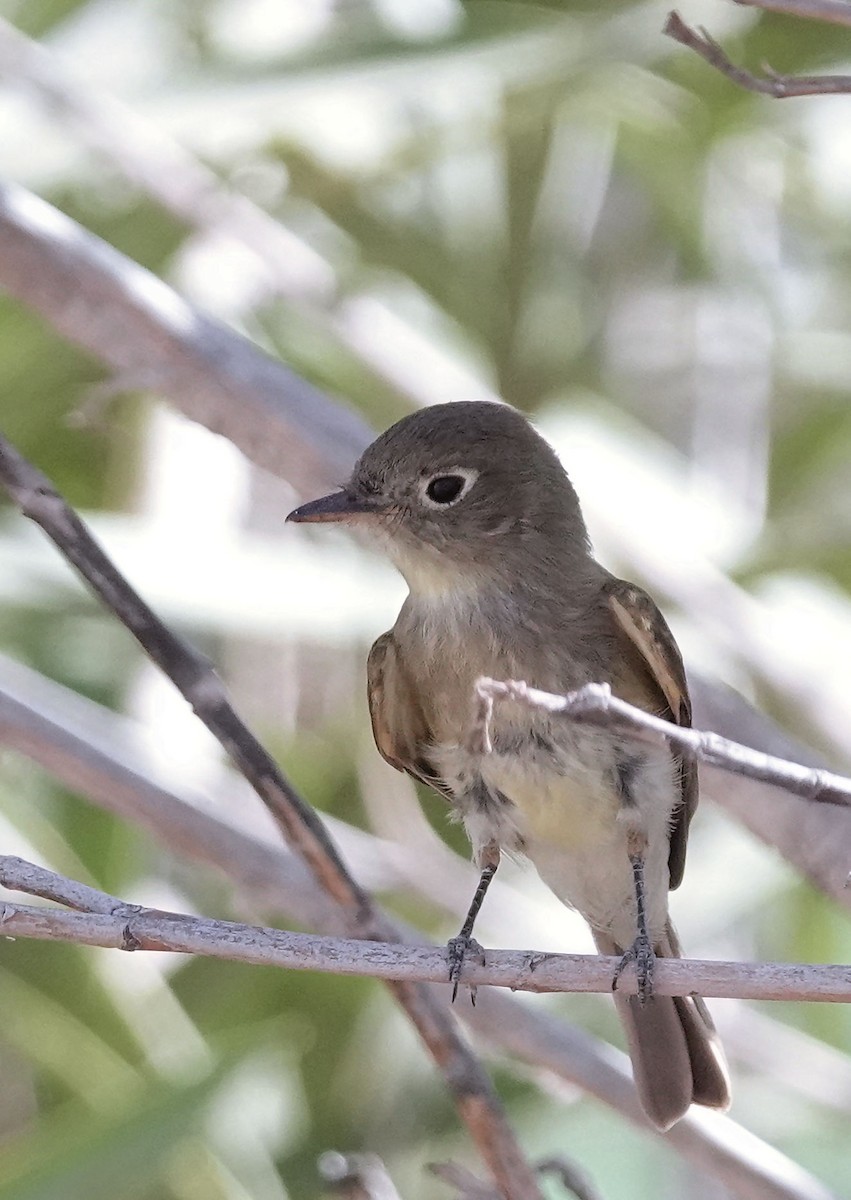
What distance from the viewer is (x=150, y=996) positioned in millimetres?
3725

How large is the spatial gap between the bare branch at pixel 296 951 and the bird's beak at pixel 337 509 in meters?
0.94

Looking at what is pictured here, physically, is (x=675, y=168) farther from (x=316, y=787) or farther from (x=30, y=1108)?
(x=30, y=1108)

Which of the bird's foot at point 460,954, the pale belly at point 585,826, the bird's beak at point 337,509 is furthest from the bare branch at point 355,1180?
the bird's beak at point 337,509

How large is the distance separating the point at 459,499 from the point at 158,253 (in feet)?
4.50

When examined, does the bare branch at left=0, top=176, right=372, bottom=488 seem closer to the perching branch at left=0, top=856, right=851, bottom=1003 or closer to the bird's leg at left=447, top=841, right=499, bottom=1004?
the bird's leg at left=447, top=841, right=499, bottom=1004

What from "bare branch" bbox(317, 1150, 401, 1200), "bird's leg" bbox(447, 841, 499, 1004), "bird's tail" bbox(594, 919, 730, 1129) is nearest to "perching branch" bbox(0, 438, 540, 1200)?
"bird's leg" bbox(447, 841, 499, 1004)

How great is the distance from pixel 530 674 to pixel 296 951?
2.88ft

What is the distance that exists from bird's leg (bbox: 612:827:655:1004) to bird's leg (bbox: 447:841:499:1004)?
189 mm

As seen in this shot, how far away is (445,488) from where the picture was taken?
2.82 metres

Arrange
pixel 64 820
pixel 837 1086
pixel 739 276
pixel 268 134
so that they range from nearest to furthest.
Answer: pixel 837 1086 < pixel 64 820 < pixel 268 134 < pixel 739 276

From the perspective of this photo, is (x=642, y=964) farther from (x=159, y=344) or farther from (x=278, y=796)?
(x=159, y=344)

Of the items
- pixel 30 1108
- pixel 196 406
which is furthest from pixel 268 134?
pixel 30 1108

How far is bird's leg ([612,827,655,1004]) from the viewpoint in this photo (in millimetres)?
1981

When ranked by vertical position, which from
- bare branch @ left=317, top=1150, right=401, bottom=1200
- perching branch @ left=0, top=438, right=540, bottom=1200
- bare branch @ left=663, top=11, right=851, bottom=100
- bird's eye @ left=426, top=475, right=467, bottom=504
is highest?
bird's eye @ left=426, top=475, right=467, bottom=504
